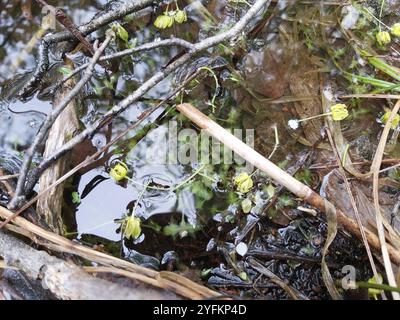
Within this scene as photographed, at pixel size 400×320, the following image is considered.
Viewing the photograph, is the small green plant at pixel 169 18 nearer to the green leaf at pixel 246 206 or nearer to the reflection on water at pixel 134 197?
the reflection on water at pixel 134 197

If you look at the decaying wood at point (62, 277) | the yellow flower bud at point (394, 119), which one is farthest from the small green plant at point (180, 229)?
the yellow flower bud at point (394, 119)

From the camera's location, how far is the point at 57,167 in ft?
6.17

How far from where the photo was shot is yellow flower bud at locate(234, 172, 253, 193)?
194 centimetres

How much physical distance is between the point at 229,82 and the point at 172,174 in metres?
0.57

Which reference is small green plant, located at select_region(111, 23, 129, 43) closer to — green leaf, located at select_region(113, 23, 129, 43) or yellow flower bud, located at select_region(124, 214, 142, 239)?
green leaf, located at select_region(113, 23, 129, 43)

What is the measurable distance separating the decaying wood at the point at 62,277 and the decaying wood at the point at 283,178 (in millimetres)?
683

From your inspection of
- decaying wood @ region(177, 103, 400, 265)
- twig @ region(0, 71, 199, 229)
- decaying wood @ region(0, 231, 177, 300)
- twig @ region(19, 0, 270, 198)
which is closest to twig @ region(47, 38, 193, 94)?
twig @ region(19, 0, 270, 198)

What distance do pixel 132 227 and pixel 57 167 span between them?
1.41 ft

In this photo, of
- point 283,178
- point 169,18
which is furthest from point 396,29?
point 169,18

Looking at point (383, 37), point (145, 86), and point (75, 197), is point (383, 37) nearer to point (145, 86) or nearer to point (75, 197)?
point (145, 86)

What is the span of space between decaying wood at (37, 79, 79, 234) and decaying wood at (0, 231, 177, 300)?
0.61 feet

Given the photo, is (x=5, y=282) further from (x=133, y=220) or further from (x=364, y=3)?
(x=364, y=3)
